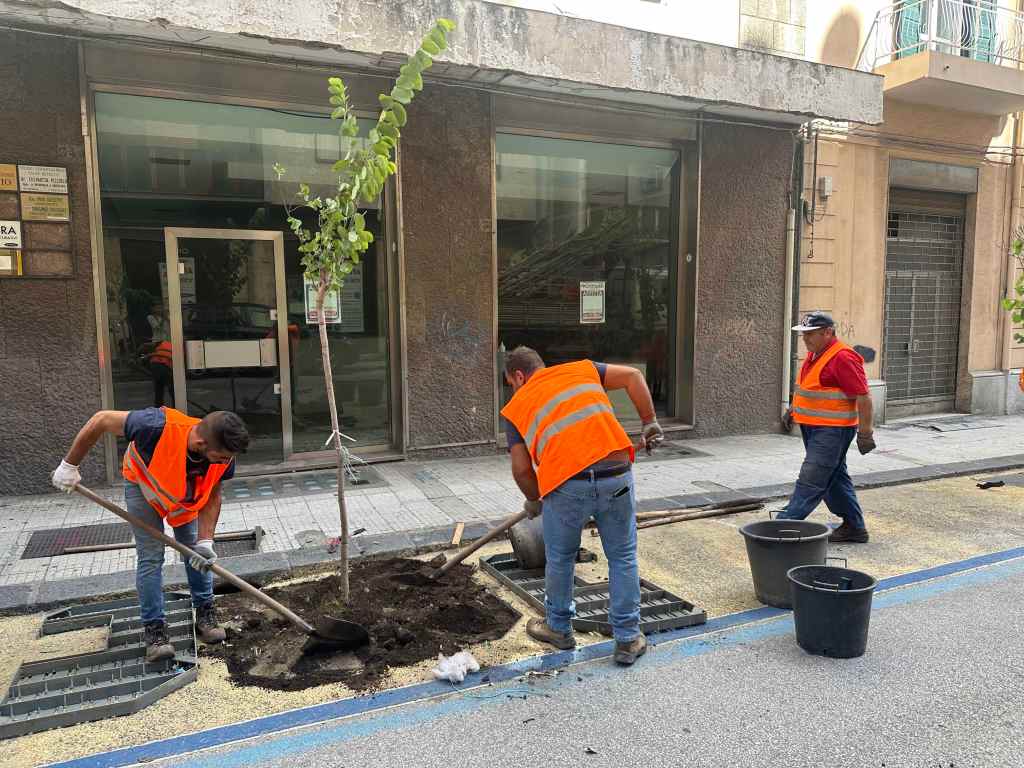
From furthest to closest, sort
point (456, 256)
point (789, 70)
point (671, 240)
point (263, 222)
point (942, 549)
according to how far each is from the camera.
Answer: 1. point (671, 240)
2. point (789, 70)
3. point (456, 256)
4. point (263, 222)
5. point (942, 549)

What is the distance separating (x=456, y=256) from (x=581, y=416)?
5.15 metres

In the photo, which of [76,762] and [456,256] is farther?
[456,256]

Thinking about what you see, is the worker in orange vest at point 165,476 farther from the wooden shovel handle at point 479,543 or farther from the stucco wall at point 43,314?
the stucco wall at point 43,314

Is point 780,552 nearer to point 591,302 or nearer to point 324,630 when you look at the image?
point 324,630

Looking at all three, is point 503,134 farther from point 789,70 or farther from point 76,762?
point 76,762

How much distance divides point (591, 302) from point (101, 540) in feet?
20.2

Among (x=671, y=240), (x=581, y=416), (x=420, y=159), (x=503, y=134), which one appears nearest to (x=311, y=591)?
(x=581, y=416)

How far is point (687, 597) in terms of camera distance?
16.1 feet

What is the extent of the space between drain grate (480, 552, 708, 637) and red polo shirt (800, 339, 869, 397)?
2050 millimetres

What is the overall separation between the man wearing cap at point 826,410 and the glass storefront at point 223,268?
463cm

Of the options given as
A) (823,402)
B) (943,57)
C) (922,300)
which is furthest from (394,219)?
(922,300)

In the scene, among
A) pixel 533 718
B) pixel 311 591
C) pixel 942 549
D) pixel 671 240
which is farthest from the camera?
pixel 671 240

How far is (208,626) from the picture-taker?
4180 mm

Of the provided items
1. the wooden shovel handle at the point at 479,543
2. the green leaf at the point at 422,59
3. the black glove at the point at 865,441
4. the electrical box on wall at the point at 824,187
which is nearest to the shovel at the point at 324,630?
Answer: the wooden shovel handle at the point at 479,543
